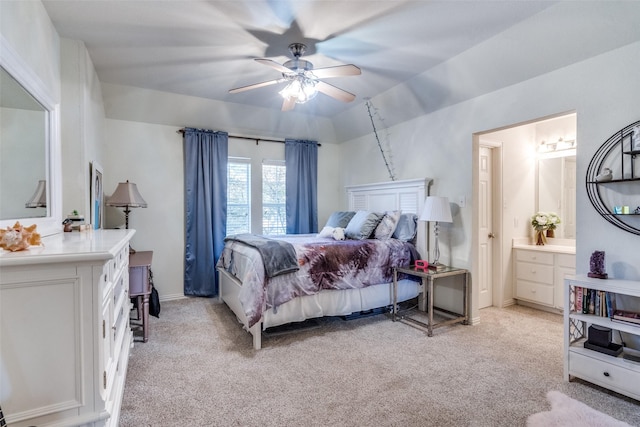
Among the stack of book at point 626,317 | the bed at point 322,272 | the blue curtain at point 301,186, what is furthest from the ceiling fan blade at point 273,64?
the stack of book at point 626,317

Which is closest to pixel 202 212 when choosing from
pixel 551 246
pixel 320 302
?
pixel 320 302

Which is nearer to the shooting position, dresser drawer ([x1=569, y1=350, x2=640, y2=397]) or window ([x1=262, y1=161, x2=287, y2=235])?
dresser drawer ([x1=569, y1=350, x2=640, y2=397])

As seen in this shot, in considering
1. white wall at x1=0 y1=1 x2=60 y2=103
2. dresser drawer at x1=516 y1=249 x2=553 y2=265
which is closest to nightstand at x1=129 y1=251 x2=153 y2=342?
white wall at x1=0 y1=1 x2=60 y2=103

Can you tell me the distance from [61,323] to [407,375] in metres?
2.13

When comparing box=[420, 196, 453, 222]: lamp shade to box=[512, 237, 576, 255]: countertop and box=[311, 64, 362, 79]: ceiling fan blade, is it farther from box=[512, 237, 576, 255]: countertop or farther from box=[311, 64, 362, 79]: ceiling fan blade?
box=[311, 64, 362, 79]: ceiling fan blade

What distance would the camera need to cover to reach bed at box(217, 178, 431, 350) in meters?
2.90

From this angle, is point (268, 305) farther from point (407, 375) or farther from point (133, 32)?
point (133, 32)

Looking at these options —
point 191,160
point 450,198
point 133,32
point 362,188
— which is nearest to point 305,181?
point 362,188

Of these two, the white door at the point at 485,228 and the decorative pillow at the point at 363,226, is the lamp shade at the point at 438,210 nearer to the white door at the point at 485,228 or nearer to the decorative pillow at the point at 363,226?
the decorative pillow at the point at 363,226

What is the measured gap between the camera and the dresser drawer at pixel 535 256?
385 centimetres

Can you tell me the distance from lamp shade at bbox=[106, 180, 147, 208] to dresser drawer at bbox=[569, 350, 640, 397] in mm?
4235

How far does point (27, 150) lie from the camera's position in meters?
1.93

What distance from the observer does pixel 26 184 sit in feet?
6.17

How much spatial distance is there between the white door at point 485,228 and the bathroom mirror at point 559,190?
77 cm
